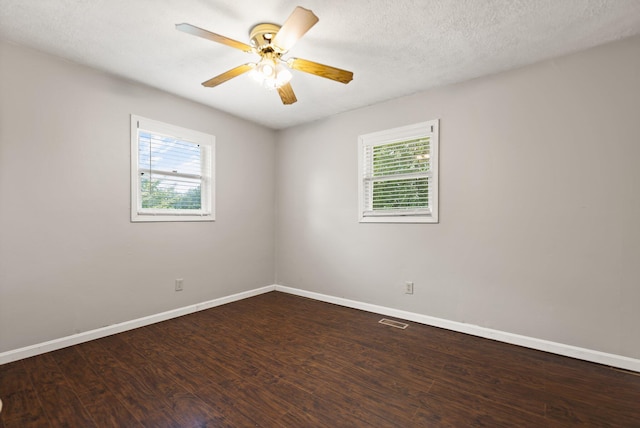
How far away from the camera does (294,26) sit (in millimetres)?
1840

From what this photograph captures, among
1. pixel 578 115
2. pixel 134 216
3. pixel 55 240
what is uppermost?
pixel 578 115

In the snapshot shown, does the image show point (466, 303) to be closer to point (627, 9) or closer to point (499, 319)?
point (499, 319)

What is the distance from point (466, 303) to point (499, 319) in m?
0.30

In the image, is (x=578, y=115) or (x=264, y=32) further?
(x=578, y=115)

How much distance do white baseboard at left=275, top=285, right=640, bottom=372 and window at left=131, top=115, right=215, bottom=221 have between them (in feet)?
7.30

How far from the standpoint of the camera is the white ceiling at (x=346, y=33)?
6.57 feet

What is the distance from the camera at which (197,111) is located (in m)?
3.67

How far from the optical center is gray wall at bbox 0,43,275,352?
2410 mm

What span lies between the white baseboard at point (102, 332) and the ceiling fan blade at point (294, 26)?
117 inches

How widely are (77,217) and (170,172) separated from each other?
102 cm

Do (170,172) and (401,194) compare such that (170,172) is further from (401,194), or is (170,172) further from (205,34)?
(401,194)

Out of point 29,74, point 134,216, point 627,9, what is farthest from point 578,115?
point 29,74

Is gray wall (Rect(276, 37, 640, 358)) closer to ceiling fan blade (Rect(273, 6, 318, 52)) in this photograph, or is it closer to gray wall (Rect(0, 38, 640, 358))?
gray wall (Rect(0, 38, 640, 358))

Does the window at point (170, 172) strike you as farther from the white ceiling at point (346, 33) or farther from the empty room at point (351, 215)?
the white ceiling at point (346, 33)
